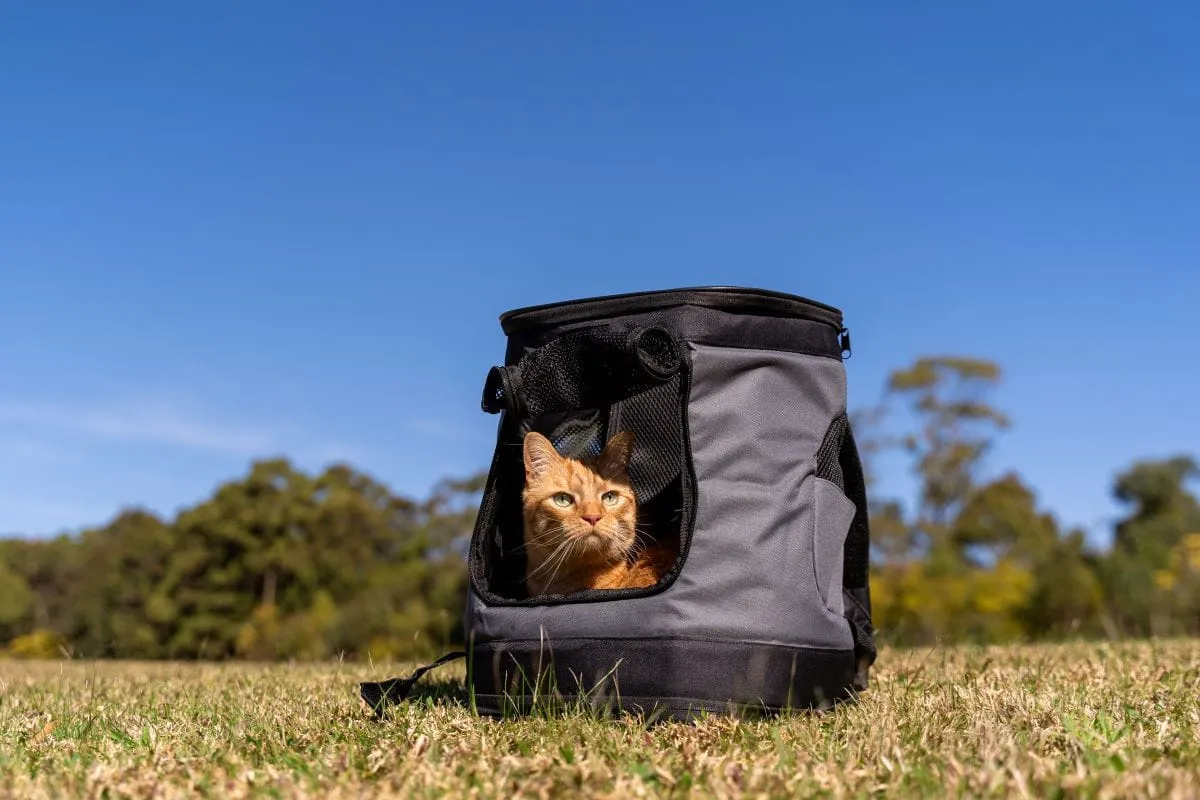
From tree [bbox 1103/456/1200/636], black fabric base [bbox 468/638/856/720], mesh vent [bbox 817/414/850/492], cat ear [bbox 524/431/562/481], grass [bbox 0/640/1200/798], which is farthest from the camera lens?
tree [bbox 1103/456/1200/636]

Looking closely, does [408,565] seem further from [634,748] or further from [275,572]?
[634,748]

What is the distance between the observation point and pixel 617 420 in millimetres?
3844

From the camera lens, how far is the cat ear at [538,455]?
399cm

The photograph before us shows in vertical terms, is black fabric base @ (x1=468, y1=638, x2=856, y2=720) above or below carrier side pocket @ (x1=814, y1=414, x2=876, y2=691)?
below

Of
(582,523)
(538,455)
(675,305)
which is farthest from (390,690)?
(675,305)

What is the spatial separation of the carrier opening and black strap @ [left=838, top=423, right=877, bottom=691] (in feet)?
2.22

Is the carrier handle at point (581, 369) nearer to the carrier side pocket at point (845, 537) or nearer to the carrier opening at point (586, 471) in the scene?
the carrier opening at point (586, 471)

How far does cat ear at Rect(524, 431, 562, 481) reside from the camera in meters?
3.99

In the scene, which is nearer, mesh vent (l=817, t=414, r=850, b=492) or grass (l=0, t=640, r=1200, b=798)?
grass (l=0, t=640, r=1200, b=798)

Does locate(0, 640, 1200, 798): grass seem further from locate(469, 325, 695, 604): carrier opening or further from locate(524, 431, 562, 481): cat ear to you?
locate(524, 431, 562, 481): cat ear

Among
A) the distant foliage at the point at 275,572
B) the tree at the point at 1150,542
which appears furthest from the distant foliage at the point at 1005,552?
the distant foliage at the point at 275,572

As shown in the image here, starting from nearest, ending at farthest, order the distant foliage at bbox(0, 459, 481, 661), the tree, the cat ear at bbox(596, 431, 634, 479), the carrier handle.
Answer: the carrier handle
the cat ear at bbox(596, 431, 634, 479)
the tree
the distant foliage at bbox(0, 459, 481, 661)

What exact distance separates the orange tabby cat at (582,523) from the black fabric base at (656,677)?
56 centimetres

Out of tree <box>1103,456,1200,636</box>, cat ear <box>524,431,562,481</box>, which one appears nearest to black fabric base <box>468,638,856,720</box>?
cat ear <box>524,431,562,481</box>
